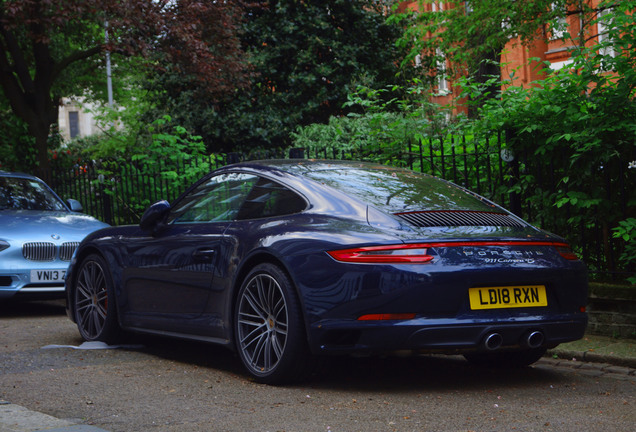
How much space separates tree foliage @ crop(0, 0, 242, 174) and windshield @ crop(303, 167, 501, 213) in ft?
30.2

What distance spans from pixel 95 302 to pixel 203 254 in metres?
1.73

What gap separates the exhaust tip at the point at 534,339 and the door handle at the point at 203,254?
2.17 m

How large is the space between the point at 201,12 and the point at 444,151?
312 inches

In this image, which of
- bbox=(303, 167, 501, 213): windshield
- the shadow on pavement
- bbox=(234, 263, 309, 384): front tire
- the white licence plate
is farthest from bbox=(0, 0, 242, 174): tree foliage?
bbox=(234, 263, 309, 384): front tire

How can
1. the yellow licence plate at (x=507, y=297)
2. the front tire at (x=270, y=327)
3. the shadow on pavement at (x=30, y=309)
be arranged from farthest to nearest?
the shadow on pavement at (x=30, y=309) < the front tire at (x=270, y=327) < the yellow licence plate at (x=507, y=297)

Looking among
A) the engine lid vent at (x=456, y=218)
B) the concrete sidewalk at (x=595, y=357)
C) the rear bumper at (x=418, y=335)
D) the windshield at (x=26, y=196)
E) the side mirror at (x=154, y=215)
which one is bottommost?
the concrete sidewalk at (x=595, y=357)

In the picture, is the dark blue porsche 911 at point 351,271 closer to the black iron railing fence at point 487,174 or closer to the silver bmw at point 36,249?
the black iron railing fence at point 487,174

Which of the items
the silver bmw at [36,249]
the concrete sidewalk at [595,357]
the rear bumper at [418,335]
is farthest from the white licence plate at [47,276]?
the rear bumper at [418,335]

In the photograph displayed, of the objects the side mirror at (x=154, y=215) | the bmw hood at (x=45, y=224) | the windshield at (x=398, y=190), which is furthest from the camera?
the bmw hood at (x=45, y=224)

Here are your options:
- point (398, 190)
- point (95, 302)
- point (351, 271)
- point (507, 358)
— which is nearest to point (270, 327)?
point (351, 271)

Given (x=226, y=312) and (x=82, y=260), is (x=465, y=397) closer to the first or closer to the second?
(x=226, y=312)

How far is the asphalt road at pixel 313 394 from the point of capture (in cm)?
456

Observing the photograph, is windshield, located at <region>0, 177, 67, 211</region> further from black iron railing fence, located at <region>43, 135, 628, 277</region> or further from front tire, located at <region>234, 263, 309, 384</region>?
front tire, located at <region>234, 263, 309, 384</region>

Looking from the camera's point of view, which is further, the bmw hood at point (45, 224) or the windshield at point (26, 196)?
the windshield at point (26, 196)
